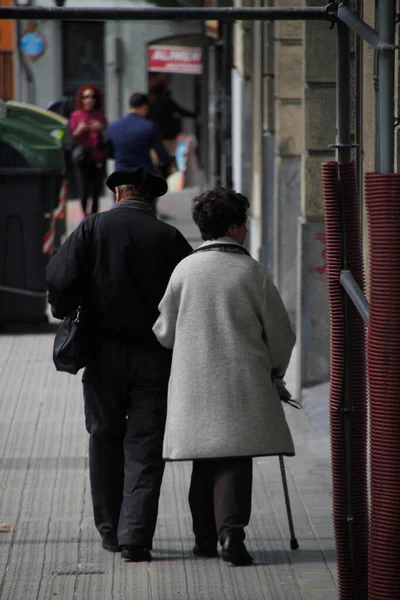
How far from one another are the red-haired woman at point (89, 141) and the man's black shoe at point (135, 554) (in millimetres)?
11665

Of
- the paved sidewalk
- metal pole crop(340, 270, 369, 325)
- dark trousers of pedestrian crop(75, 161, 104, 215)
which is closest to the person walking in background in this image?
dark trousers of pedestrian crop(75, 161, 104, 215)

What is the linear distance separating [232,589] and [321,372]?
3.76 m

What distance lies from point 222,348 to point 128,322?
17.8 inches

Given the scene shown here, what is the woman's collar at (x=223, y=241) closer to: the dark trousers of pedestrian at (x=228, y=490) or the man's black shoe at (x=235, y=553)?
the dark trousers of pedestrian at (x=228, y=490)

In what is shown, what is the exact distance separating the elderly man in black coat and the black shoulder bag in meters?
0.04

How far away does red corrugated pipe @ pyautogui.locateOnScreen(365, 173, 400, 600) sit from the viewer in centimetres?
371

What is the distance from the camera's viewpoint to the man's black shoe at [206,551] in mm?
5832

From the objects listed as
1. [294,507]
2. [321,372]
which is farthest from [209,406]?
[321,372]

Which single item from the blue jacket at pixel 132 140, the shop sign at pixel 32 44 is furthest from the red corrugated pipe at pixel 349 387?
the shop sign at pixel 32 44

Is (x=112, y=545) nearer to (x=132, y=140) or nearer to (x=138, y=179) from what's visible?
(x=138, y=179)

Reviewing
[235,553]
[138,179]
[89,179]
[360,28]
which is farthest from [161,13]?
[89,179]

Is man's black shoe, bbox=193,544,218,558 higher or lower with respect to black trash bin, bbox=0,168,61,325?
lower

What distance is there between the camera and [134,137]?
14.7 metres

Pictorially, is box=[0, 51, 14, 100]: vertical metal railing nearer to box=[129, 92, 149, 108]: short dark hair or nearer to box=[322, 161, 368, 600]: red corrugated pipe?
box=[129, 92, 149, 108]: short dark hair
